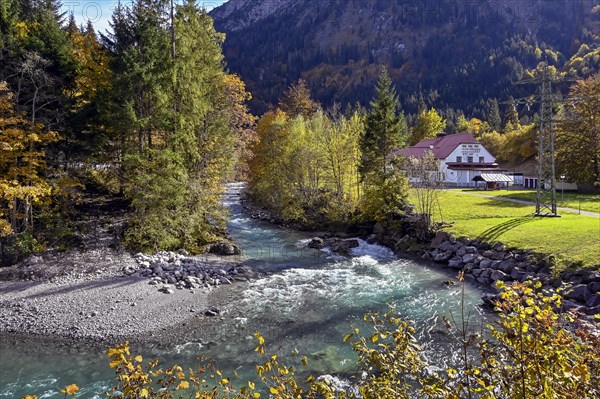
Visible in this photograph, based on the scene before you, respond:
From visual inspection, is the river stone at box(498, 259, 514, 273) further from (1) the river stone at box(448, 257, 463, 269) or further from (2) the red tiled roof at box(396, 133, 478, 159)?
(2) the red tiled roof at box(396, 133, 478, 159)

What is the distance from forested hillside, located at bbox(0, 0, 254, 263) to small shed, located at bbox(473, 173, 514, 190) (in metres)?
40.0

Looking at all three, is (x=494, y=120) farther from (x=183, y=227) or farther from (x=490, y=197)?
(x=183, y=227)

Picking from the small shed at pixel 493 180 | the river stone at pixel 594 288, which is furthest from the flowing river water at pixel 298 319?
the small shed at pixel 493 180

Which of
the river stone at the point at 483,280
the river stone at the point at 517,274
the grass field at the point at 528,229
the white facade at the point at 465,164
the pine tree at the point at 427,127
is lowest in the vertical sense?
the river stone at the point at 483,280

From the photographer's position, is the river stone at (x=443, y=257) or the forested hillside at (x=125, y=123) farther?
the river stone at (x=443, y=257)

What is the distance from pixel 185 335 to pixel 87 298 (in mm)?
5494

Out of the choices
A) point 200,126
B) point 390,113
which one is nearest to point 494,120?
point 390,113

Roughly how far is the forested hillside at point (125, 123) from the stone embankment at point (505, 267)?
15398 millimetres

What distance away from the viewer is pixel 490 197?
40.5 m

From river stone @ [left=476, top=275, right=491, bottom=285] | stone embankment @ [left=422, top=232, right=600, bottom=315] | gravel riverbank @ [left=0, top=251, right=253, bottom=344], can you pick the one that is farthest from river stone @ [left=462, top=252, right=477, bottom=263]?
gravel riverbank @ [left=0, top=251, right=253, bottom=344]

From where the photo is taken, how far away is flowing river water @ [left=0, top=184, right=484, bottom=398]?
38.2 ft

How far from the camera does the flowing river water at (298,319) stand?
11633 mm

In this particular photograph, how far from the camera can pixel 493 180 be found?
5309cm

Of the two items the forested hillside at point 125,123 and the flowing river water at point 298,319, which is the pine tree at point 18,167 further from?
the flowing river water at point 298,319
